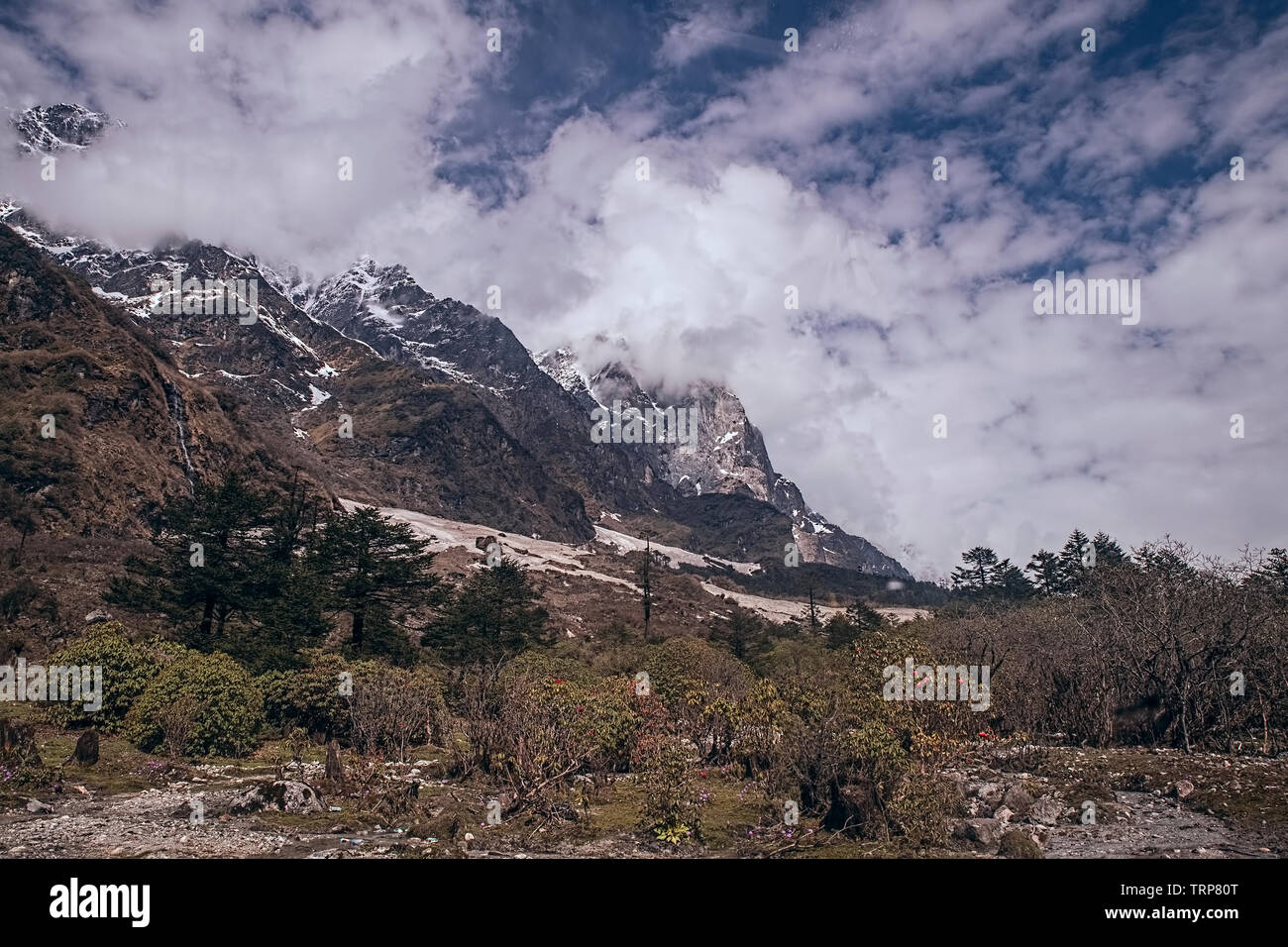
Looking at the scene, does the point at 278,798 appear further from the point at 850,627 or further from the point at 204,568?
the point at 850,627

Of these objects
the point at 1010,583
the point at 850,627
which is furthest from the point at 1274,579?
the point at 1010,583

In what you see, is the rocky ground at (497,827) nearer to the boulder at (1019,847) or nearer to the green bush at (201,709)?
the boulder at (1019,847)

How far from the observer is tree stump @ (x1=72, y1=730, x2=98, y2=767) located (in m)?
21.4

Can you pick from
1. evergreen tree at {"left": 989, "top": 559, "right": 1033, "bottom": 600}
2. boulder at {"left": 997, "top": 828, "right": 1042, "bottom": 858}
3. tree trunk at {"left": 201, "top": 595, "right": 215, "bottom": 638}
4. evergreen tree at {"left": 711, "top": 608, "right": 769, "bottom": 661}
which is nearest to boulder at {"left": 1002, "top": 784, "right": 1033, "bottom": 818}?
boulder at {"left": 997, "top": 828, "right": 1042, "bottom": 858}

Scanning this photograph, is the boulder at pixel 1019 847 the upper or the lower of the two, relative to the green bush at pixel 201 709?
lower

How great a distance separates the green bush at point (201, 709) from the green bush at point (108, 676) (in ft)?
2.32

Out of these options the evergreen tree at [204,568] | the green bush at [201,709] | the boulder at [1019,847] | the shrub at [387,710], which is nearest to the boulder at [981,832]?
the boulder at [1019,847]

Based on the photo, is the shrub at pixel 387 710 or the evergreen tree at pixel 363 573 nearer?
the shrub at pixel 387 710

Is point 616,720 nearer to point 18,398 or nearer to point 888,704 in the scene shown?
point 888,704

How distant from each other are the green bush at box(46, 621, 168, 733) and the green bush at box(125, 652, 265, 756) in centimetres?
71

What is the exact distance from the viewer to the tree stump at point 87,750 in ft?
70.2

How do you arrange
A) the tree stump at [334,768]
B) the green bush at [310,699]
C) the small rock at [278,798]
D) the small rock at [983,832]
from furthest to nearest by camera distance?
the green bush at [310,699] → the tree stump at [334,768] → the small rock at [278,798] → the small rock at [983,832]

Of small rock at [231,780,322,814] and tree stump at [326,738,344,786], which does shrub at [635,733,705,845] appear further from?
tree stump at [326,738,344,786]
